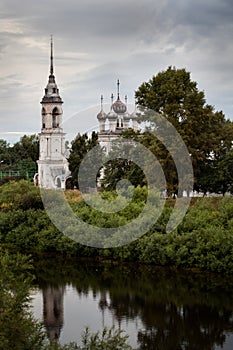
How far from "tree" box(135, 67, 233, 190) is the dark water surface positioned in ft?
21.1

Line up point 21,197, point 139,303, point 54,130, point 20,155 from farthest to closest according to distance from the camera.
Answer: point 20,155 → point 54,130 → point 21,197 → point 139,303

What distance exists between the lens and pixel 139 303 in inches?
682

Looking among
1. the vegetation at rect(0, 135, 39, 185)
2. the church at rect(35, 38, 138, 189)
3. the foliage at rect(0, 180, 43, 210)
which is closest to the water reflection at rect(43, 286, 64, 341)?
the foliage at rect(0, 180, 43, 210)

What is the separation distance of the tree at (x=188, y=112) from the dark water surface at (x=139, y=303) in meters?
6.44

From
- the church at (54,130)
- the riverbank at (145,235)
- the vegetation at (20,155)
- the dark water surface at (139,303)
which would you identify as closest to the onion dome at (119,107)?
the church at (54,130)

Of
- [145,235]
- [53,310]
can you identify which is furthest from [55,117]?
[53,310]

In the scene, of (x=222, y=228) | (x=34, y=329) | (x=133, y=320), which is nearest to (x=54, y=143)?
(x=222, y=228)

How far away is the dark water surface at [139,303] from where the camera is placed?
14.5 meters

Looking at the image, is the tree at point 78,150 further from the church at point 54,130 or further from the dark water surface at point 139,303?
the dark water surface at point 139,303

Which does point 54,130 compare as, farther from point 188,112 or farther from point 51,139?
point 188,112

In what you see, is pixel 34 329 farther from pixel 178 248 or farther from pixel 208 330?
pixel 178 248

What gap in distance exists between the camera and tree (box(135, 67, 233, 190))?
26672mm

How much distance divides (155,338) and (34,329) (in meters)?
3.48

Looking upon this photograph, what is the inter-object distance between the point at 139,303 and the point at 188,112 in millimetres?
10808
